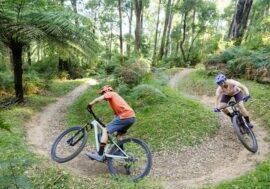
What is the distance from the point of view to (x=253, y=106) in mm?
Result: 11938

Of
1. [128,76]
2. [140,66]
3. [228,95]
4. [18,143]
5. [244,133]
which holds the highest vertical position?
[140,66]

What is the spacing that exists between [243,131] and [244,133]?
57 millimetres

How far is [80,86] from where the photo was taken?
20031mm

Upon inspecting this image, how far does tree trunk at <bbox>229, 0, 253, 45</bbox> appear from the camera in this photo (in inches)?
790

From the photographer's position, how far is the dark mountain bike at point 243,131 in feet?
27.2

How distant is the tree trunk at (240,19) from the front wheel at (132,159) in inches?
558

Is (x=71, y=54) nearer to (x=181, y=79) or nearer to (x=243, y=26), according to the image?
(x=181, y=79)

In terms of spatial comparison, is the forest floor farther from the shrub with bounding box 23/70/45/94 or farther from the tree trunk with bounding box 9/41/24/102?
the shrub with bounding box 23/70/45/94

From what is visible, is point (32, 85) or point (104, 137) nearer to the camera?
point (104, 137)

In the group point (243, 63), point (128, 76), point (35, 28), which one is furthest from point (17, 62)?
point (243, 63)

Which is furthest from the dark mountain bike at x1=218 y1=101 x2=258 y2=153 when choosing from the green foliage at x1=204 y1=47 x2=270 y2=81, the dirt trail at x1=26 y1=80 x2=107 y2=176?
the green foliage at x1=204 y1=47 x2=270 y2=81

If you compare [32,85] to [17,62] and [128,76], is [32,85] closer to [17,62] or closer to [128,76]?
[17,62]

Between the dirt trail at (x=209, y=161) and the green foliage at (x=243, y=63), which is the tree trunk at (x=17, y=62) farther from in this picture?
the green foliage at (x=243, y=63)

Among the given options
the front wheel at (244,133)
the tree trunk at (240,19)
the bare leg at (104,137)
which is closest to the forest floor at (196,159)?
the front wheel at (244,133)
